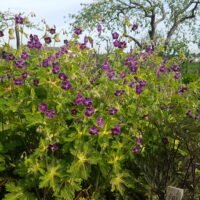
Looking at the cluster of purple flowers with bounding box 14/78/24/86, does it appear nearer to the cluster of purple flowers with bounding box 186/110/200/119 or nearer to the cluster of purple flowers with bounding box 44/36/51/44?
the cluster of purple flowers with bounding box 44/36/51/44

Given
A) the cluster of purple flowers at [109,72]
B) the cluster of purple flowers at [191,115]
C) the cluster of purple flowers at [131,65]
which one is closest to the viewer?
the cluster of purple flowers at [191,115]

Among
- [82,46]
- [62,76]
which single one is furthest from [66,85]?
[82,46]

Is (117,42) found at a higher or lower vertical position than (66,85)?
higher

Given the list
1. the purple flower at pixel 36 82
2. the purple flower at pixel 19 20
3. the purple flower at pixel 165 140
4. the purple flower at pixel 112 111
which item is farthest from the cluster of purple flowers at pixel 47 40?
the purple flower at pixel 165 140

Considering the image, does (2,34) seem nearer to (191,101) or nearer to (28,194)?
(28,194)

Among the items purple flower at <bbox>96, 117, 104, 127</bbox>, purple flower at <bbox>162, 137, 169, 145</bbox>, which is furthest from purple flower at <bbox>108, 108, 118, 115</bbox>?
→ purple flower at <bbox>162, 137, 169, 145</bbox>

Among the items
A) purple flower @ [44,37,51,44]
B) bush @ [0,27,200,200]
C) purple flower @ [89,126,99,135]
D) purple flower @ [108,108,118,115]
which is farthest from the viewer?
purple flower @ [44,37,51,44]

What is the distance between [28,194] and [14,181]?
0.87 feet

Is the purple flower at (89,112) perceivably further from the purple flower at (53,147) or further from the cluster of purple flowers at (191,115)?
the cluster of purple flowers at (191,115)

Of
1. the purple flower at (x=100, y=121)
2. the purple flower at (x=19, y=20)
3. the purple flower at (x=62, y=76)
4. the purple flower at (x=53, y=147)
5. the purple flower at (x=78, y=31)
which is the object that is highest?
the purple flower at (x=19, y=20)

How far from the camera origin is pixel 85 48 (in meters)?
5.56

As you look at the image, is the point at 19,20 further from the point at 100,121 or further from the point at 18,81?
the point at 100,121

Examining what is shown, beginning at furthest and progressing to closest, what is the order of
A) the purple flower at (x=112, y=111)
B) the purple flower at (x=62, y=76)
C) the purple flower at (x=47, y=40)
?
the purple flower at (x=47, y=40), the purple flower at (x=62, y=76), the purple flower at (x=112, y=111)

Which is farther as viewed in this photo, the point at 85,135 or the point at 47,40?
the point at 47,40
